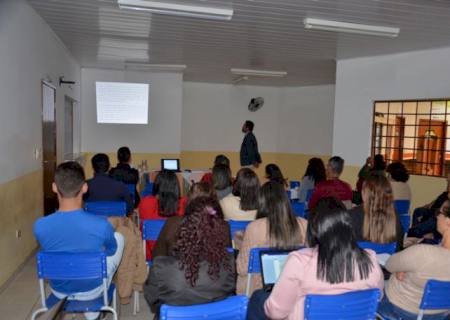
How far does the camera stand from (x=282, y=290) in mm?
1836

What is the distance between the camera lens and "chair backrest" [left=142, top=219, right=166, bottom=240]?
10.5ft

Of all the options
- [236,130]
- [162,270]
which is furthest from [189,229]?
[236,130]

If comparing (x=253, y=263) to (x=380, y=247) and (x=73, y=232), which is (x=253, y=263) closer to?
(x=380, y=247)

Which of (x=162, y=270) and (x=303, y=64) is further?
(x=303, y=64)

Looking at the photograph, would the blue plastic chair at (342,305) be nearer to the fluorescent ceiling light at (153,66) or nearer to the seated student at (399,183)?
the seated student at (399,183)

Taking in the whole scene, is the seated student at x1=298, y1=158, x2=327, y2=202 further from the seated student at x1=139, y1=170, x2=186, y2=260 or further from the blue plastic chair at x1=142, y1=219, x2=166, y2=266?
the blue plastic chair at x1=142, y1=219, x2=166, y2=266

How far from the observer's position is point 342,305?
1808 mm

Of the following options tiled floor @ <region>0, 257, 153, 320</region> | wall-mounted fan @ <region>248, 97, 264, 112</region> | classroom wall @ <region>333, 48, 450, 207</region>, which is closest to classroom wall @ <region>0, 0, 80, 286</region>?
tiled floor @ <region>0, 257, 153, 320</region>

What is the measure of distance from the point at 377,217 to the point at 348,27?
2.93m

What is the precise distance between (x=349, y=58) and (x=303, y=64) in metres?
1.04

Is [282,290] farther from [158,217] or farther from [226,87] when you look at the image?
[226,87]

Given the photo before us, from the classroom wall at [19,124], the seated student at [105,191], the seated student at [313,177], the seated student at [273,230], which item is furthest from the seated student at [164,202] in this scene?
the seated student at [313,177]

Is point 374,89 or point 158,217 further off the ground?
point 374,89

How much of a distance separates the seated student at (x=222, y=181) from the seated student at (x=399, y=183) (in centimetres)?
202
